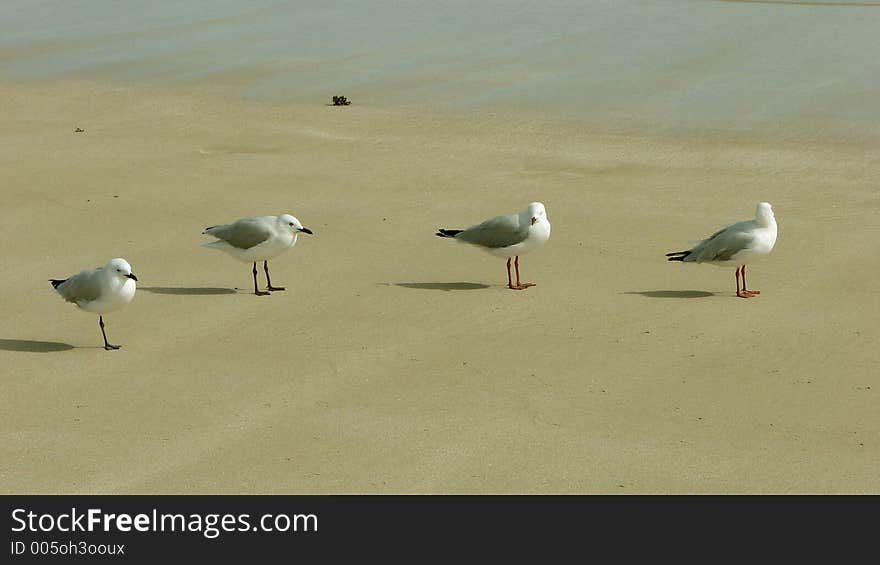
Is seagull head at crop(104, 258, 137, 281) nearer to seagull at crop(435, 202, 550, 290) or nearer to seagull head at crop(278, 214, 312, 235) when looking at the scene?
seagull head at crop(278, 214, 312, 235)

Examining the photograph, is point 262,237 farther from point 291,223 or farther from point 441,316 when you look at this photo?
point 441,316

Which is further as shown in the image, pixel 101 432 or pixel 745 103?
pixel 745 103

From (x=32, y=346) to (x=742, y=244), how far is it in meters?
5.71

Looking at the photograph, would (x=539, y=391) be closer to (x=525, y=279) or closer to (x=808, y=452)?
(x=808, y=452)

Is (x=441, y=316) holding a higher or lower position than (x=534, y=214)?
lower

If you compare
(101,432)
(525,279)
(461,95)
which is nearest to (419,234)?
(525,279)

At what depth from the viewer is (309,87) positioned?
20.6m

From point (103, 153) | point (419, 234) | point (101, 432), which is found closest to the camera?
point (101, 432)

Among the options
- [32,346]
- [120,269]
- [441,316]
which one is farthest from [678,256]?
[32,346]

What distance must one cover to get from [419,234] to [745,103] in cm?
718

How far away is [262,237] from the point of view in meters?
11.4

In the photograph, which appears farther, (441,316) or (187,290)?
(187,290)

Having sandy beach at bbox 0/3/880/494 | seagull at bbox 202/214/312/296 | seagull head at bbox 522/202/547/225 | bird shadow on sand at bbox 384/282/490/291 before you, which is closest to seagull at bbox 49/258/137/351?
sandy beach at bbox 0/3/880/494

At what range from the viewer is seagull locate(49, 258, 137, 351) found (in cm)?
985
